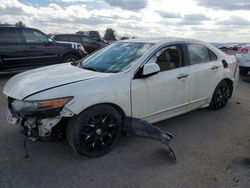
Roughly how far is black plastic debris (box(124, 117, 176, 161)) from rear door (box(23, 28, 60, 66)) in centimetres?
697

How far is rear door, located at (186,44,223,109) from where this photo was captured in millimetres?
5094

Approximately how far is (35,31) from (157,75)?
7.07 meters

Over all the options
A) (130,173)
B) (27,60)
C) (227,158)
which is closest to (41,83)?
(130,173)

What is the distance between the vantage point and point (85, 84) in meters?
3.81

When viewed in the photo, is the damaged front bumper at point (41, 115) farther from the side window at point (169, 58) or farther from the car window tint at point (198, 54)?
the car window tint at point (198, 54)

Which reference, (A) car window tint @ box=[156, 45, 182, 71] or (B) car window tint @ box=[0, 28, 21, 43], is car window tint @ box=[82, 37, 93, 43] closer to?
(B) car window tint @ box=[0, 28, 21, 43]

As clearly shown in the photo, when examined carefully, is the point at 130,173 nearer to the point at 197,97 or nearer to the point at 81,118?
the point at 81,118

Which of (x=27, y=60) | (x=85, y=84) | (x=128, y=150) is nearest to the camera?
(x=85, y=84)

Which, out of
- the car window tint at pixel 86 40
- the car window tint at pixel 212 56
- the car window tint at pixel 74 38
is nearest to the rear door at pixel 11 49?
the car window tint at pixel 212 56

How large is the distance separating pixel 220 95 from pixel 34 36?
6912 mm

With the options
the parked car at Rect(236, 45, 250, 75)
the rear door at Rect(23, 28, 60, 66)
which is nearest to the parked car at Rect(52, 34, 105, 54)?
the rear door at Rect(23, 28, 60, 66)

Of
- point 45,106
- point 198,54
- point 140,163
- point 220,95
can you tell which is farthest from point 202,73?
point 45,106

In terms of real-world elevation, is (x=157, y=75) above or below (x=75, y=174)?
above

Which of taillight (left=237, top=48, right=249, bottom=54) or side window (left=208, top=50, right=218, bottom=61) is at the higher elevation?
side window (left=208, top=50, right=218, bottom=61)
